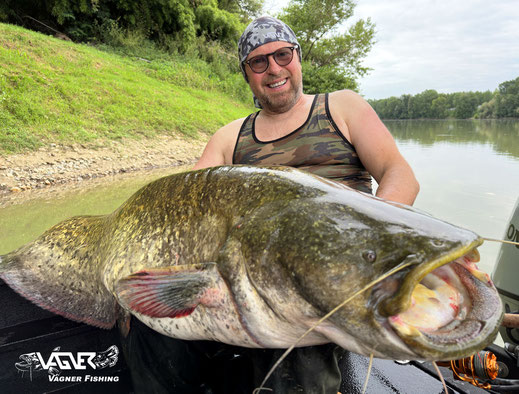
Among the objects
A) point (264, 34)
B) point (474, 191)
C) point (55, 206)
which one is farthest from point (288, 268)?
point (474, 191)

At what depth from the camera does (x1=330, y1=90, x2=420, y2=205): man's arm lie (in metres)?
2.08

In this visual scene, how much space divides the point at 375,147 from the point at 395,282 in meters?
1.50

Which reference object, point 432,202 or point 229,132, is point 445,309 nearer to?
point 229,132

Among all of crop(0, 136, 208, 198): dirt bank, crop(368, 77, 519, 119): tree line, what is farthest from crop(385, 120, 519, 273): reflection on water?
crop(368, 77, 519, 119): tree line

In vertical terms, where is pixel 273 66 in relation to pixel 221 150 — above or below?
above

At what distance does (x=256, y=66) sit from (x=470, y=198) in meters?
7.41

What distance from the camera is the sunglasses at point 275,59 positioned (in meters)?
2.65

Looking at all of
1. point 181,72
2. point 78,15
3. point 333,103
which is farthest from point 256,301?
point 78,15

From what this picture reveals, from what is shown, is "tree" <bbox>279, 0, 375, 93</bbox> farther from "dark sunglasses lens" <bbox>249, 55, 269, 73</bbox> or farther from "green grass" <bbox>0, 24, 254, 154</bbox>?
"dark sunglasses lens" <bbox>249, 55, 269, 73</bbox>

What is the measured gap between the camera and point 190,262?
143 cm

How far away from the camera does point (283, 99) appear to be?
8.77 feet
